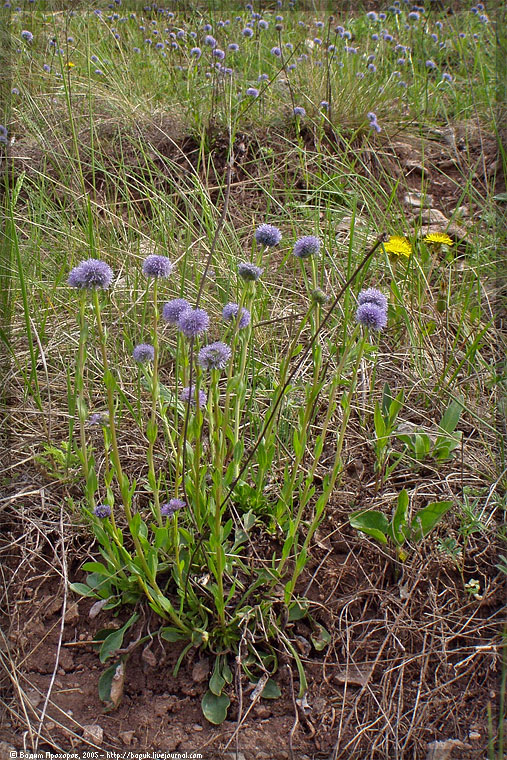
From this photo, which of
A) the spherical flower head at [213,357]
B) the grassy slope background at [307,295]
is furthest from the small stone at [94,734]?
the spherical flower head at [213,357]

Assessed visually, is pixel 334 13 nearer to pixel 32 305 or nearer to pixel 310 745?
pixel 32 305

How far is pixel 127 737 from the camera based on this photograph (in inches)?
51.7

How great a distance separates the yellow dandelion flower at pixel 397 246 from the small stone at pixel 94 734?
2.10m

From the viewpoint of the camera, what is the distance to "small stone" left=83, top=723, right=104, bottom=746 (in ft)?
4.26

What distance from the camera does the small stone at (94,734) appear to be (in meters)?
1.30

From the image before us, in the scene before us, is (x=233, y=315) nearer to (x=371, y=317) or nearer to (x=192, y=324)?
(x=192, y=324)

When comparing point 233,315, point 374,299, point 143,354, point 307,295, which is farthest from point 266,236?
point 307,295

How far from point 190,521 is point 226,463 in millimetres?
219

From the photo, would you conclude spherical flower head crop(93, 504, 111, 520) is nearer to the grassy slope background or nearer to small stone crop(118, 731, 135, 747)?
the grassy slope background

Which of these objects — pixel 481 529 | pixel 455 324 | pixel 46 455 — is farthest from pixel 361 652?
pixel 455 324

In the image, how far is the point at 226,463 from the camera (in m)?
1.71

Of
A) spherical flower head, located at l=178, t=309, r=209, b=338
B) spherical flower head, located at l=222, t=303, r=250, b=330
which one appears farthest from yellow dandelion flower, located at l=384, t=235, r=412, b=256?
spherical flower head, located at l=178, t=309, r=209, b=338

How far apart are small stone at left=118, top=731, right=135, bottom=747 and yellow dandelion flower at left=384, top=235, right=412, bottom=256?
6.82ft

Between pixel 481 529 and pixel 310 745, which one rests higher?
pixel 481 529
